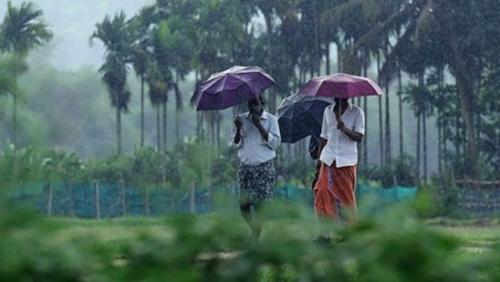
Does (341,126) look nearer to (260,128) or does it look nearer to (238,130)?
(260,128)

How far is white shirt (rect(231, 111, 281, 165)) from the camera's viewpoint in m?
9.51

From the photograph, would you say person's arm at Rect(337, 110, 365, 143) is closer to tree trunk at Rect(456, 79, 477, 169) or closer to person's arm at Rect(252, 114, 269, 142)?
person's arm at Rect(252, 114, 269, 142)

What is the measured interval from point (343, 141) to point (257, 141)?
759 mm

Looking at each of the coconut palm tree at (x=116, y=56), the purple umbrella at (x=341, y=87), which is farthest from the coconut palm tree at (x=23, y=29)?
the purple umbrella at (x=341, y=87)

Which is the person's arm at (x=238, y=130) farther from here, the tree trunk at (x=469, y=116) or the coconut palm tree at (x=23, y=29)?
the coconut palm tree at (x=23, y=29)

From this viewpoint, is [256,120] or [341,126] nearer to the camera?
[341,126]

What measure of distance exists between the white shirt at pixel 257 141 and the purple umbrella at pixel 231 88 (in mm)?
475

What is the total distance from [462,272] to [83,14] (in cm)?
11168

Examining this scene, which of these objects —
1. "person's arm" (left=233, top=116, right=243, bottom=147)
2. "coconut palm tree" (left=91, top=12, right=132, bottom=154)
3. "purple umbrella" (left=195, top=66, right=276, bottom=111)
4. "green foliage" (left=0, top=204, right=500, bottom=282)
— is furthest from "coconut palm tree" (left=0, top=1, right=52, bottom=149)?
"green foliage" (left=0, top=204, right=500, bottom=282)

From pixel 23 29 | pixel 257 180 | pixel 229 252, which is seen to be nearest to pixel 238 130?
pixel 257 180

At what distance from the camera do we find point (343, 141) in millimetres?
9023

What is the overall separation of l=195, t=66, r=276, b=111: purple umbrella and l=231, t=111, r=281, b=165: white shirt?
475 mm

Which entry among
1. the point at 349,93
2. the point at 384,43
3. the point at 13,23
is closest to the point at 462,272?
the point at 349,93

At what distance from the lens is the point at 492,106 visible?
48.4 m
